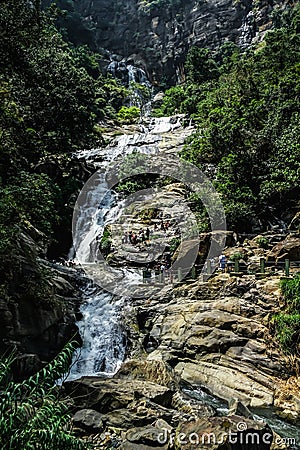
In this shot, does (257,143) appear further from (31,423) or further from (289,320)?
(31,423)

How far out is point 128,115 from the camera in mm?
43469

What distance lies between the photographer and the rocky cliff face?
5241cm

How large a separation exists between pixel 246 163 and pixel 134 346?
12041 mm

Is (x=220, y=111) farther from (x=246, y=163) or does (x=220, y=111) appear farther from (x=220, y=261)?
(x=220, y=261)

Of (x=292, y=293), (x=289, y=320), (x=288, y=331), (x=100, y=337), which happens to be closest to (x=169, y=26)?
(x=100, y=337)

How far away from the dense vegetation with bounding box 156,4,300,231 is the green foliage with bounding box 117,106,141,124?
55.5 ft

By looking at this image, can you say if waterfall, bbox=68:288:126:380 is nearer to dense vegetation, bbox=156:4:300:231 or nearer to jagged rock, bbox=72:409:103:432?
jagged rock, bbox=72:409:103:432

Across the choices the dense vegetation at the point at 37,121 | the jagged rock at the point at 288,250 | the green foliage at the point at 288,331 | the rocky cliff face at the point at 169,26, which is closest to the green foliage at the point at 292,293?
the green foliage at the point at 288,331

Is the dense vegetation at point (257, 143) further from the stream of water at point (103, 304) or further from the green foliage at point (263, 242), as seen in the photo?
the stream of water at point (103, 304)

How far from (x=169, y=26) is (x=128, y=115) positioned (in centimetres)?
2457

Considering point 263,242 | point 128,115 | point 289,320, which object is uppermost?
point 128,115

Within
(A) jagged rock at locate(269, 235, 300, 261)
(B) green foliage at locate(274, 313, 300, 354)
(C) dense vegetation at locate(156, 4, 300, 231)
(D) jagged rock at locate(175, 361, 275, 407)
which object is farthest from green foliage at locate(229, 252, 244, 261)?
(D) jagged rock at locate(175, 361, 275, 407)

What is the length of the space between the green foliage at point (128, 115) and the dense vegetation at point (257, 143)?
16930mm

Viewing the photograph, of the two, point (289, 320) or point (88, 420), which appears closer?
point (88, 420)
